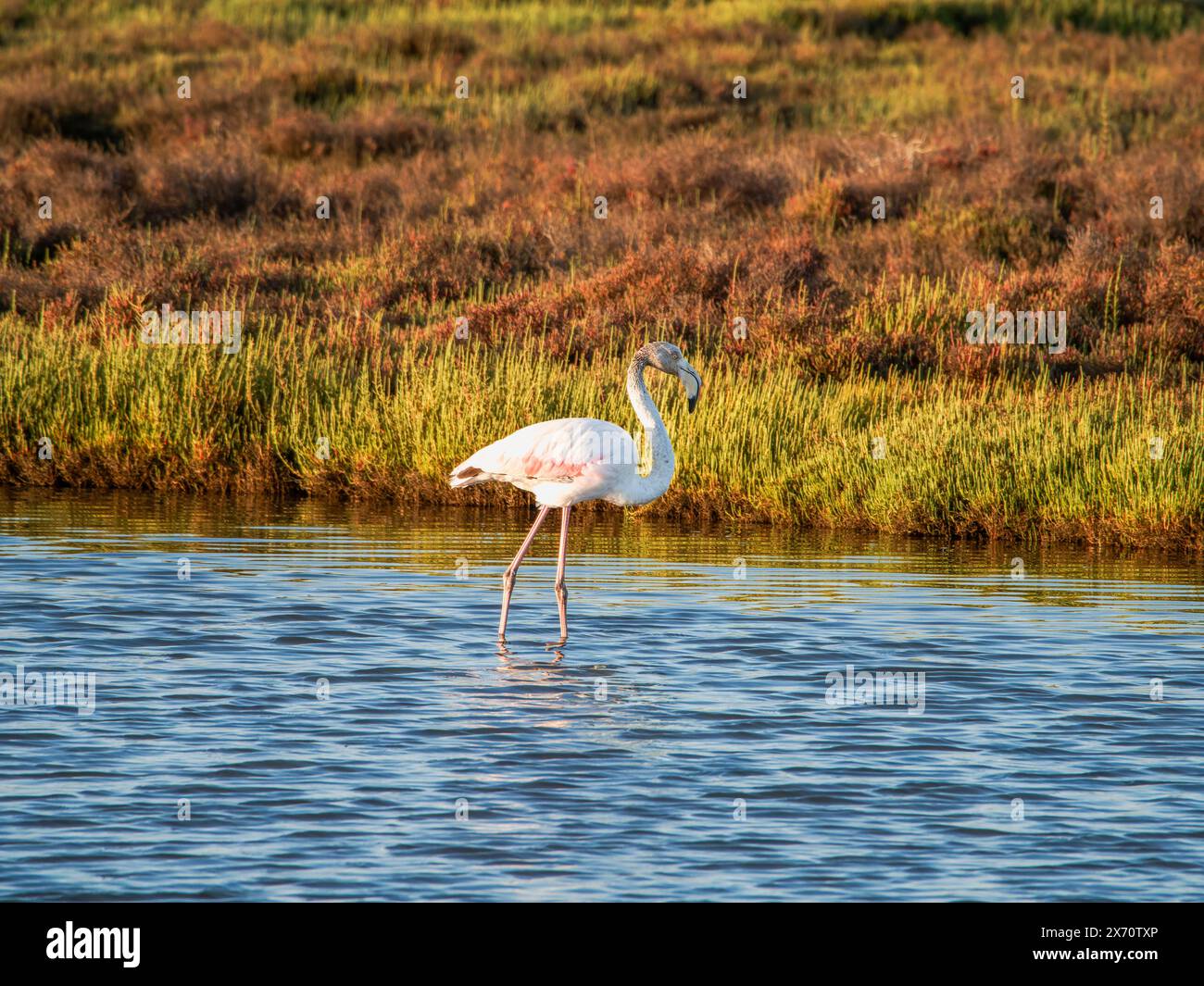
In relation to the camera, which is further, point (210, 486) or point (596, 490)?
point (210, 486)

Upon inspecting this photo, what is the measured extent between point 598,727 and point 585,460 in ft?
7.74

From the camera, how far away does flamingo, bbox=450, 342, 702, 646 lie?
33.9ft

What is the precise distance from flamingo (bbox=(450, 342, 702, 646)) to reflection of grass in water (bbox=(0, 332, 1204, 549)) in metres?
3.97

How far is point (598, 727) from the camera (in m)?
8.30

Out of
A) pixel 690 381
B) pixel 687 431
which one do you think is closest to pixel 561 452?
pixel 690 381

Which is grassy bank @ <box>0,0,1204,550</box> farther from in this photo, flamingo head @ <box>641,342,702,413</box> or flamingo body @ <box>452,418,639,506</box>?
flamingo body @ <box>452,418,639,506</box>

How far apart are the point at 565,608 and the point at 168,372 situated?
6.57m

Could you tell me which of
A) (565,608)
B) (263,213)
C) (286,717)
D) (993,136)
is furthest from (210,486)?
(993,136)

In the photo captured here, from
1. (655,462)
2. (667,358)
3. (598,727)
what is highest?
(667,358)

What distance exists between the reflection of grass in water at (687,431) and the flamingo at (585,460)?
3971mm

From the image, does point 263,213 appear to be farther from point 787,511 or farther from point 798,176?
point 787,511

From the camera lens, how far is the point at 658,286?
19.9 m

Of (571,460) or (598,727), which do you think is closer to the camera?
(598,727)

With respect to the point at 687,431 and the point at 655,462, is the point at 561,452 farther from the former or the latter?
the point at 687,431
